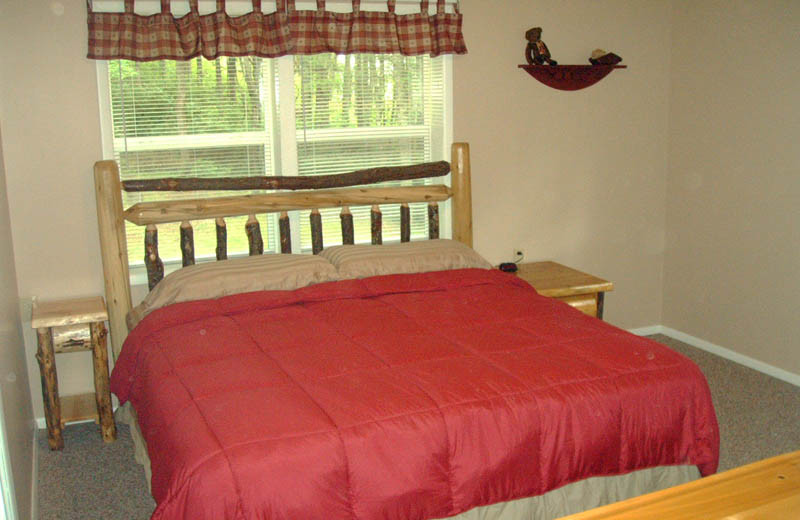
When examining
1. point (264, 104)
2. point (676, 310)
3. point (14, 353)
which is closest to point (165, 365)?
point (14, 353)

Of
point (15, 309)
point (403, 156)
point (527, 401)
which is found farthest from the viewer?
point (403, 156)

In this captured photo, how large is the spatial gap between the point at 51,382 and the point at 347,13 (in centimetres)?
233

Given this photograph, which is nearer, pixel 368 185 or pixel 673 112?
pixel 368 185

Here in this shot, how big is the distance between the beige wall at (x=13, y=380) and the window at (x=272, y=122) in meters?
0.60

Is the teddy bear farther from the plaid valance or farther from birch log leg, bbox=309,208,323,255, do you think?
birch log leg, bbox=309,208,323,255

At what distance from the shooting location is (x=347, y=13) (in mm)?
3955

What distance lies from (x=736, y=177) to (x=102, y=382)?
358cm

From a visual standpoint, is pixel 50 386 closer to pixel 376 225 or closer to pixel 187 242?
pixel 187 242

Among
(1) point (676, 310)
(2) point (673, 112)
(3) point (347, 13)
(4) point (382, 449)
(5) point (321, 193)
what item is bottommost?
(1) point (676, 310)

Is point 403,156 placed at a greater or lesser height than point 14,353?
greater

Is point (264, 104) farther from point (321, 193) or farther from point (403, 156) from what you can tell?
point (403, 156)

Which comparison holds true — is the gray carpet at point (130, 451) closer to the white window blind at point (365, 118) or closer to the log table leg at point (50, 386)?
the log table leg at point (50, 386)

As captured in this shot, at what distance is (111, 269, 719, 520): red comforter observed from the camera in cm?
211

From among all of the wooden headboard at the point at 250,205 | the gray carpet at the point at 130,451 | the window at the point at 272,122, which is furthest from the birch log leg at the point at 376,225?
the gray carpet at the point at 130,451
